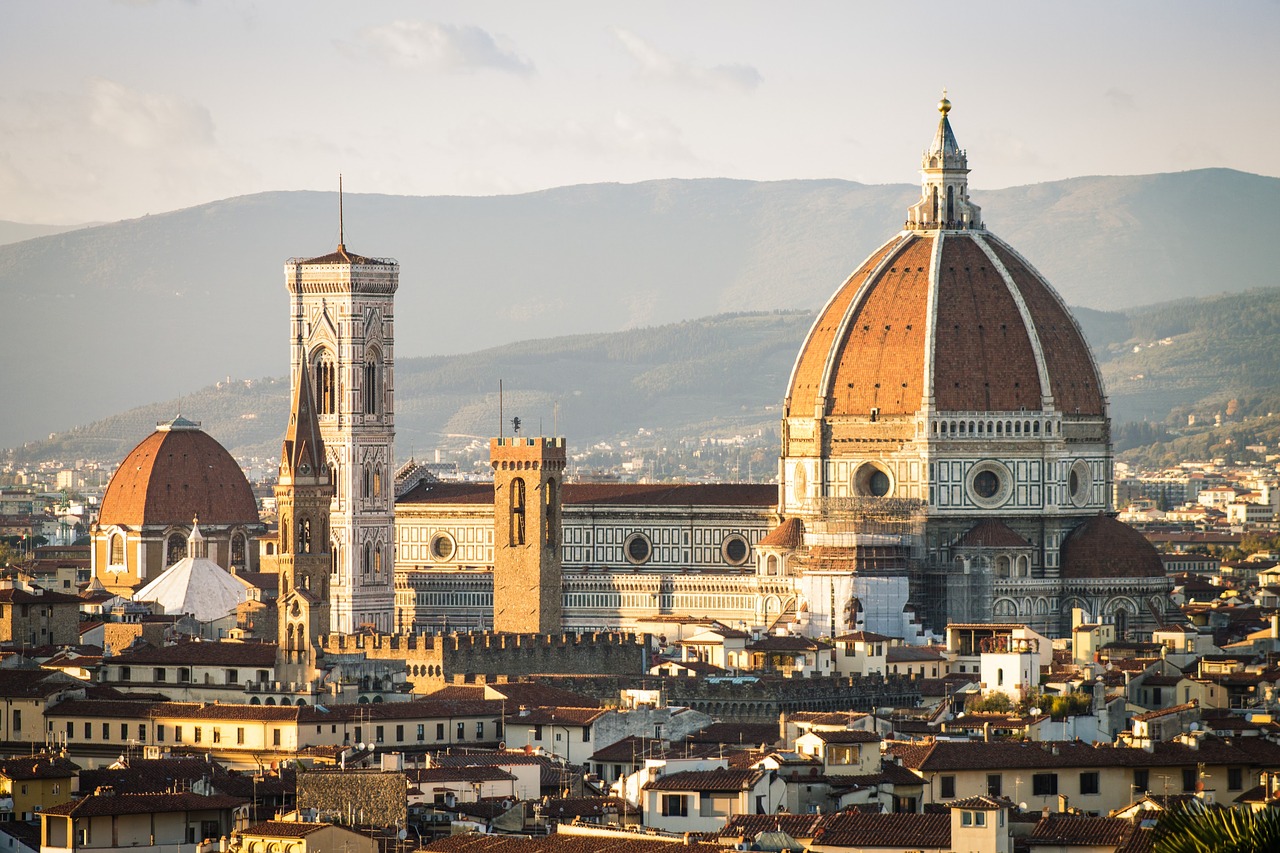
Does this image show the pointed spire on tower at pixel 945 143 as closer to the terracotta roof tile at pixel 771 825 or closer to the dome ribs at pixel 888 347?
the dome ribs at pixel 888 347

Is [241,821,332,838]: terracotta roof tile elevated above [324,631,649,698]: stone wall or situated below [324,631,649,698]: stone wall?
below

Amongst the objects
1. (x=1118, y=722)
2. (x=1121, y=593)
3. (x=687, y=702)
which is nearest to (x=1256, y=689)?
(x=1118, y=722)

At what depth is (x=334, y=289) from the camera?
13338cm

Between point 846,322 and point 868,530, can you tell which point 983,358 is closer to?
point 846,322

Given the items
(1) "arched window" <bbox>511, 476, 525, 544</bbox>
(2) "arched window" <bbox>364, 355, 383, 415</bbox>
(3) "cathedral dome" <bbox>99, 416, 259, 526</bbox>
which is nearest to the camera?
(1) "arched window" <bbox>511, 476, 525, 544</bbox>

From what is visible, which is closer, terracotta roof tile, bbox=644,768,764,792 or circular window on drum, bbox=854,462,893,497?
terracotta roof tile, bbox=644,768,764,792

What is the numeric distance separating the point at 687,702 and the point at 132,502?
60.6 m

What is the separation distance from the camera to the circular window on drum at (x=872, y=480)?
126250mm

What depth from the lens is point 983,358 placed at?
125000 millimetres

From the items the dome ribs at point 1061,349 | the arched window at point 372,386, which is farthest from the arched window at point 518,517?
the dome ribs at point 1061,349

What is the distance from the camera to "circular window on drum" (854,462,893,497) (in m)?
126

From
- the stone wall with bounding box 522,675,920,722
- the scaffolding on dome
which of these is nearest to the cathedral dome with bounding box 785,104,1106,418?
the scaffolding on dome

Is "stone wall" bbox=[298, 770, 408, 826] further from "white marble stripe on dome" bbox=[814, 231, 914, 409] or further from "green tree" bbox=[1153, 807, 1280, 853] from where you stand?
"white marble stripe on dome" bbox=[814, 231, 914, 409]

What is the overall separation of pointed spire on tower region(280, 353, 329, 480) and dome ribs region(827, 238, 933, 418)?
775 inches
